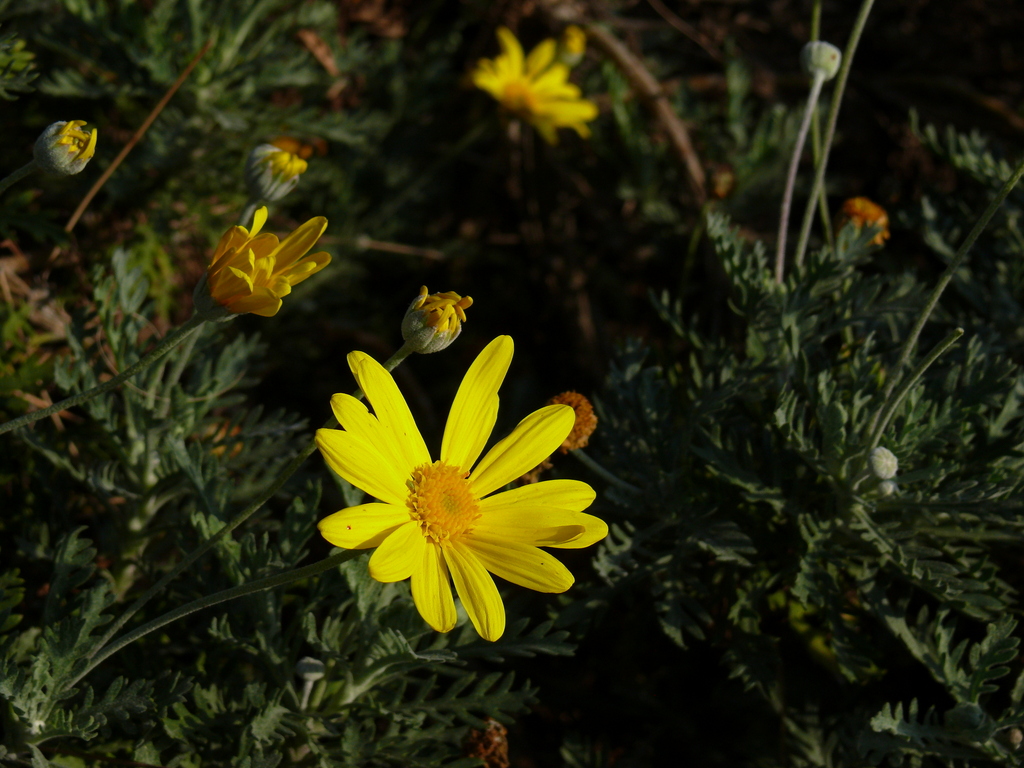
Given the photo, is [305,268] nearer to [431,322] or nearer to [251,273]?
[251,273]

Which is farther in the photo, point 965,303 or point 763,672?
point 965,303

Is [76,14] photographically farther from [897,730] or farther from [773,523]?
[897,730]

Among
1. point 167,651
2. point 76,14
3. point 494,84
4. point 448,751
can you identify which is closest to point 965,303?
point 494,84

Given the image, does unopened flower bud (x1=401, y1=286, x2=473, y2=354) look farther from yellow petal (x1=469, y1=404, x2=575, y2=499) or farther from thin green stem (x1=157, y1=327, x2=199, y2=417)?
thin green stem (x1=157, y1=327, x2=199, y2=417)

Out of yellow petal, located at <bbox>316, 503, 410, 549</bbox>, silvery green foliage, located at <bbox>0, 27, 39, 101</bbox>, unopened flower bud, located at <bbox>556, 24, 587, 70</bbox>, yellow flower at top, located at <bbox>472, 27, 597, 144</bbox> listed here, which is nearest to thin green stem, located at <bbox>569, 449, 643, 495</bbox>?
yellow petal, located at <bbox>316, 503, 410, 549</bbox>

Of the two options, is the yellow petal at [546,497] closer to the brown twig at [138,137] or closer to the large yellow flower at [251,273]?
the large yellow flower at [251,273]

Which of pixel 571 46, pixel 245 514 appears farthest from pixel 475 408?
pixel 571 46

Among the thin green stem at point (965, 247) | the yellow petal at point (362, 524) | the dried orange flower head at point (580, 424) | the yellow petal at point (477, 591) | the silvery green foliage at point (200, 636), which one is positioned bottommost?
the silvery green foliage at point (200, 636)

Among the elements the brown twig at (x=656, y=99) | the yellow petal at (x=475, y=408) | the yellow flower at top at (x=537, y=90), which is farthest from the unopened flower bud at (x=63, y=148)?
the brown twig at (x=656, y=99)
